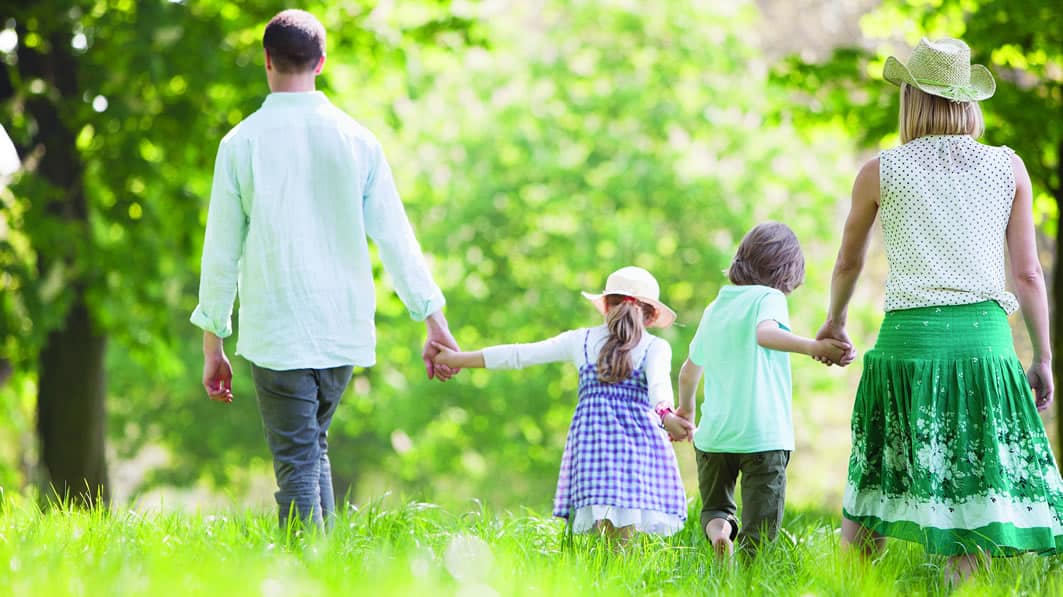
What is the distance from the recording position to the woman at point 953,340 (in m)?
4.23

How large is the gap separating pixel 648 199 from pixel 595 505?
13200 millimetres

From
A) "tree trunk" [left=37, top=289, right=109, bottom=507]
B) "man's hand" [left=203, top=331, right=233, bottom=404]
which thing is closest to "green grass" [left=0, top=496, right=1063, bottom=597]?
"man's hand" [left=203, top=331, right=233, bottom=404]

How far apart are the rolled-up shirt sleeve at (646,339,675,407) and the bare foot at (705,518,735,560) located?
0.54 metres

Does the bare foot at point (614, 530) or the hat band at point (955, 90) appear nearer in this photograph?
the hat band at point (955, 90)

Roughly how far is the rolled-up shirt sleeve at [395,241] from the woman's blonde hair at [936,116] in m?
2.00

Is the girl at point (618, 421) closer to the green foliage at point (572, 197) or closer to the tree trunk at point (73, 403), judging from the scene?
the tree trunk at point (73, 403)

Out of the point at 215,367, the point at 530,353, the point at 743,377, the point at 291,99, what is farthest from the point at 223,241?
the point at 743,377

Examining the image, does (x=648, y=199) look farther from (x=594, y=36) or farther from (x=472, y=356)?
(x=472, y=356)

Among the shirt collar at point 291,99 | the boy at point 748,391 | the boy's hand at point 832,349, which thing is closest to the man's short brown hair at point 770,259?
the boy at point 748,391

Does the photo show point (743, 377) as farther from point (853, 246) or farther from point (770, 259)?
point (853, 246)

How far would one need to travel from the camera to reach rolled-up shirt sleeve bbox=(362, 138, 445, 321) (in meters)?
4.77

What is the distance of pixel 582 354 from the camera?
522 centimetres

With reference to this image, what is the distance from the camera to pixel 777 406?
4883 millimetres

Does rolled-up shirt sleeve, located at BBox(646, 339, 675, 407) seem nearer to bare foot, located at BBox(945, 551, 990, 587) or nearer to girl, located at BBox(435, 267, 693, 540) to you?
girl, located at BBox(435, 267, 693, 540)
